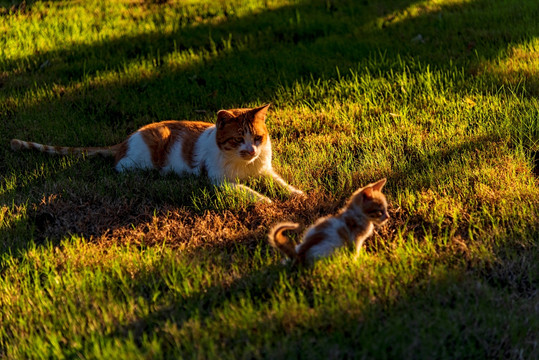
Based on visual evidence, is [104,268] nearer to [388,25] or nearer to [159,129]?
[159,129]

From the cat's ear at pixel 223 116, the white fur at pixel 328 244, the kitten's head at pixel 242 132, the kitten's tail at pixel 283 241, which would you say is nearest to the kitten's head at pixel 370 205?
the white fur at pixel 328 244

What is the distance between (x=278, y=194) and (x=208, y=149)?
0.78 metres

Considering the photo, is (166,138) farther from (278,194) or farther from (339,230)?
(339,230)

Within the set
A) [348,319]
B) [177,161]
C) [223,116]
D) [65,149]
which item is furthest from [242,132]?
[348,319]

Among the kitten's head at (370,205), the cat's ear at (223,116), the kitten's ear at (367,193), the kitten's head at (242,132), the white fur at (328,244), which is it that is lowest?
the white fur at (328,244)

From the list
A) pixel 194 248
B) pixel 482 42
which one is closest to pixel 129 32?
pixel 482 42

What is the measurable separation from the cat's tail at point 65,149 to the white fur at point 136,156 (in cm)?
29

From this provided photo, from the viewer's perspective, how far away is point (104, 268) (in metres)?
3.68

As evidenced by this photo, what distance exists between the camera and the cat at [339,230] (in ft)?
11.0

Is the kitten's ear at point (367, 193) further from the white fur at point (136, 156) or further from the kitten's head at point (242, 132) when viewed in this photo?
the white fur at point (136, 156)

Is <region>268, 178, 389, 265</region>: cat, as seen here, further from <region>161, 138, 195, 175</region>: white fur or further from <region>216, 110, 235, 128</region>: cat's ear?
<region>161, 138, 195, 175</region>: white fur

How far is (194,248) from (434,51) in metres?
4.91

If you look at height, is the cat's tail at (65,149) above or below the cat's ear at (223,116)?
below

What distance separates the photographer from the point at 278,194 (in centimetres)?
469
